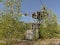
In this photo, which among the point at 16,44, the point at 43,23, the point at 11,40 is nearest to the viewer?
the point at 11,40

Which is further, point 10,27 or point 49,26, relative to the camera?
point 49,26

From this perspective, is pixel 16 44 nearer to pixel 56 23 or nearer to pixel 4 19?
pixel 4 19

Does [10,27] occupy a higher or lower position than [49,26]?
higher

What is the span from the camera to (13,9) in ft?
35.5

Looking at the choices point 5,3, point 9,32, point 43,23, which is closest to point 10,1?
point 5,3

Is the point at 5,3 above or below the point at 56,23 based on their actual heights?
above

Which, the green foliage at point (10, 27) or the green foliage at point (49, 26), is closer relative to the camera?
the green foliage at point (10, 27)

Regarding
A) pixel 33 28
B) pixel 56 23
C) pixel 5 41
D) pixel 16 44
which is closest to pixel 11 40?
pixel 5 41

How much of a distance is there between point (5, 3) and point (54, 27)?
8.85 meters

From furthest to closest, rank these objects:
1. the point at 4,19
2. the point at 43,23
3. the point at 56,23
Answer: the point at 56,23 → the point at 43,23 → the point at 4,19

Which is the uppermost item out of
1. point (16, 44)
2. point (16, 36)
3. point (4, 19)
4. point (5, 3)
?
point (5, 3)

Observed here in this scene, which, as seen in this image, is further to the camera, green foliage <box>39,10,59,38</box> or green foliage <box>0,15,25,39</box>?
green foliage <box>39,10,59,38</box>

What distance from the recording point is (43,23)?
17.0 meters

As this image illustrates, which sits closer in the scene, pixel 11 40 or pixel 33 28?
pixel 11 40
